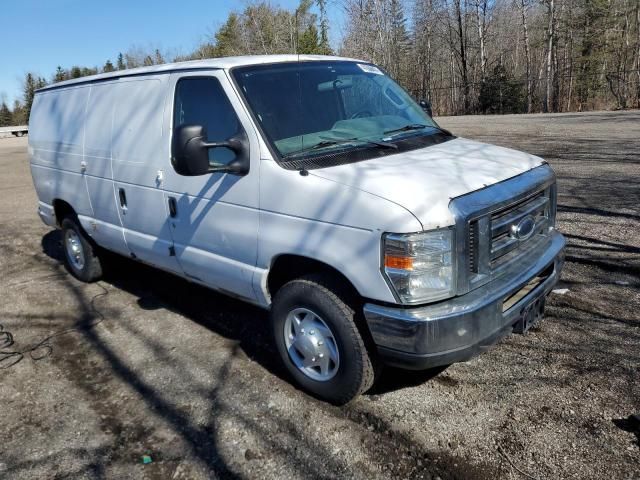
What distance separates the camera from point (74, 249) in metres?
6.09

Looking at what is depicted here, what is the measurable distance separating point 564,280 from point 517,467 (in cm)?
264

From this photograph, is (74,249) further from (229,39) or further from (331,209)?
(229,39)

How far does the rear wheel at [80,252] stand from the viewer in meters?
5.82

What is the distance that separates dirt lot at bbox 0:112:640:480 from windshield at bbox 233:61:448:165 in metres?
1.65

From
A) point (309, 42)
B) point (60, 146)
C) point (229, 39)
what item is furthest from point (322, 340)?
point (229, 39)

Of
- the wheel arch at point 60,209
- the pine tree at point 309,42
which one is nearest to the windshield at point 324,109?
the wheel arch at point 60,209

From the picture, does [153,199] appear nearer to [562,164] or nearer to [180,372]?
[180,372]

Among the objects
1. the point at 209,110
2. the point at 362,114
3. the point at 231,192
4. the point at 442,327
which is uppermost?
the point at 209,110

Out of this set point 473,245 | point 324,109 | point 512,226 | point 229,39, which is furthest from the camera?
point 229,39

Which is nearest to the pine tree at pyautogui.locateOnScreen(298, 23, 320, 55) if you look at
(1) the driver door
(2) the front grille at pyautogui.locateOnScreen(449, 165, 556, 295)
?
(1) the driver door

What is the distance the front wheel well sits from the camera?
3.10 m

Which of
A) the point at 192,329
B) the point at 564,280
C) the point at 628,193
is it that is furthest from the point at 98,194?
the point at 628,193

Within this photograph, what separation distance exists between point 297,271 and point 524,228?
146 centimetres

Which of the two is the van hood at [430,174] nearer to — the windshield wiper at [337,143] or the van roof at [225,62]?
the windshield wiper at [337,143]
